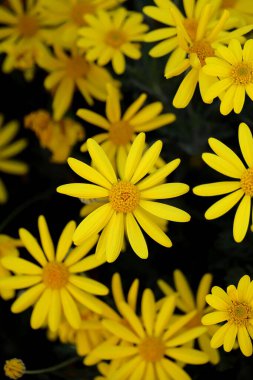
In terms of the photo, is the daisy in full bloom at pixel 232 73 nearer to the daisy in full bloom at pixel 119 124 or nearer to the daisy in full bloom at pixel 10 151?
the daisy in full bloom at pixel 119 124

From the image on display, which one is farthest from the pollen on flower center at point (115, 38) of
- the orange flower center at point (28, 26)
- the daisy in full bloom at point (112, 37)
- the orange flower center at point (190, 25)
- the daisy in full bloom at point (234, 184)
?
the daisy in full bloom at point (234, 184)

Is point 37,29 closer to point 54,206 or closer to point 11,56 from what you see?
point 11,56

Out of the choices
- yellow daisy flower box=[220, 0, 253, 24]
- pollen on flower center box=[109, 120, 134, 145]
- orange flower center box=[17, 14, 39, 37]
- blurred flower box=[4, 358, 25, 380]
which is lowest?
blurred flower box=[4, 358, 25, 380]

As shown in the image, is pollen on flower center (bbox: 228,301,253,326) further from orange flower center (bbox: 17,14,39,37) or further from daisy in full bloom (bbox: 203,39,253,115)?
orange flower center (bbox: 17,14,39,37)

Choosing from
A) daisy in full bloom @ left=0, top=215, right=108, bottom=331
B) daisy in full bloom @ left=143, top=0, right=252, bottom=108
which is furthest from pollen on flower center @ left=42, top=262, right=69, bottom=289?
daisy in full bloom @ left=143, top=0, right=252, bottom=108

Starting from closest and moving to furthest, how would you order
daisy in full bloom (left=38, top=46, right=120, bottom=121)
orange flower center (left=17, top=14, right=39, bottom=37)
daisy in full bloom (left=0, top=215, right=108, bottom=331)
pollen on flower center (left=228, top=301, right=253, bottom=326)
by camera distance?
1. pollen on flower center (left=228, top=301, right=253, bottom=326)
2. daisy in full bloom (left=0, top=215, right=108, bottom=331)
3. daisy in full bloom (left=38, top=46, right=120, bottom=121)
4. orange flower center (left=17, top=14, right=39, bottom=37)

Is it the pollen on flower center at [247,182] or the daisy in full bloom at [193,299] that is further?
the daisy in full bloom at [193,299]
